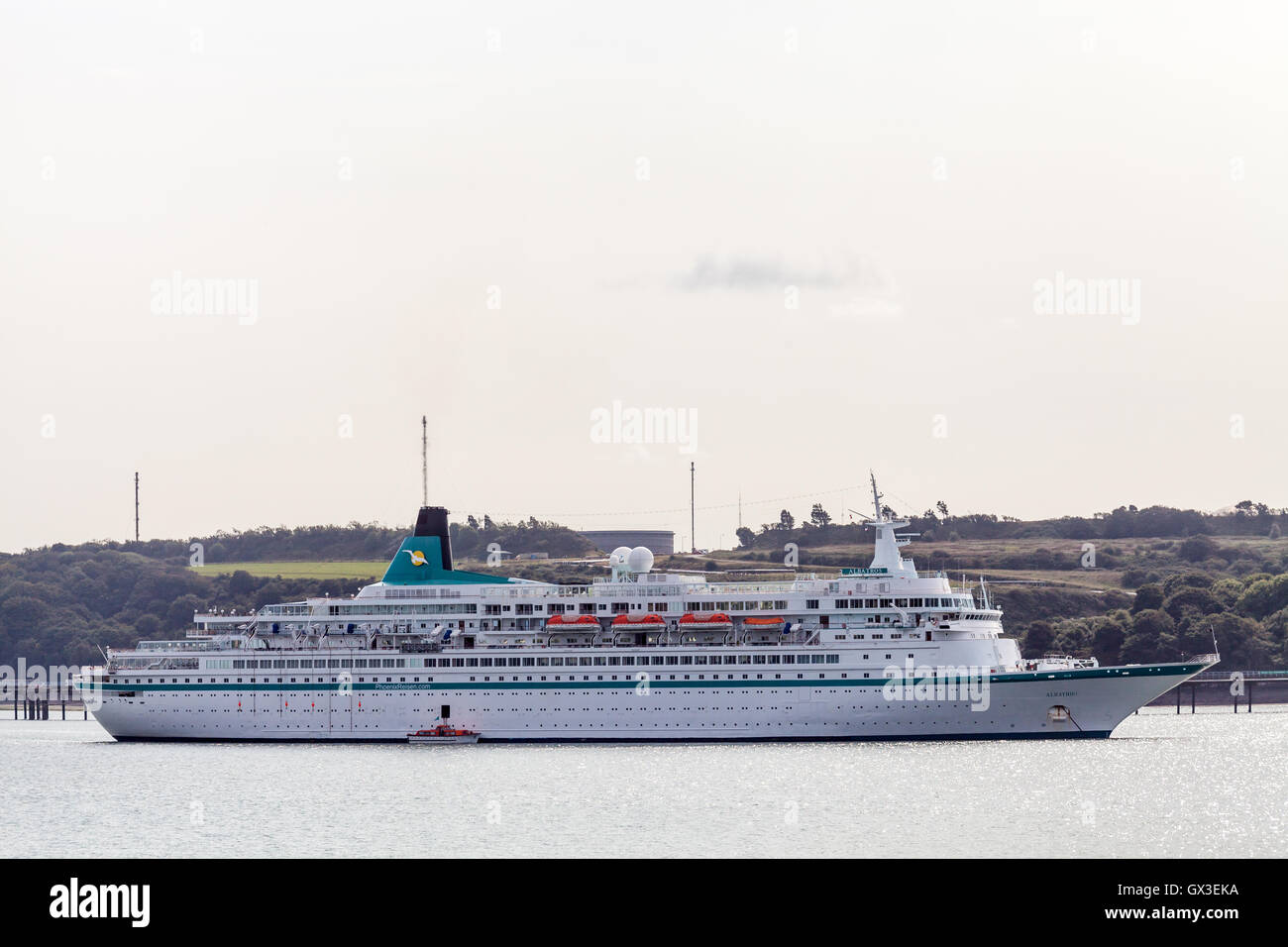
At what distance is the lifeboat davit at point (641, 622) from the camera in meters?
72.6

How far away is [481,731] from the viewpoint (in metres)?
72.6

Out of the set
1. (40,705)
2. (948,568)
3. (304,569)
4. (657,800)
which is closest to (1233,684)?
(948,568)

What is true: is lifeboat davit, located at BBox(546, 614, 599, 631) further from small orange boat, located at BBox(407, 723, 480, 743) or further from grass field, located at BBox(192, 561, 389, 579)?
grass field, located at BBox(192, 561, 389, 579)

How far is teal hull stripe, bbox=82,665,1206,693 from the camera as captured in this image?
6906cm

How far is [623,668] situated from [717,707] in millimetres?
4424

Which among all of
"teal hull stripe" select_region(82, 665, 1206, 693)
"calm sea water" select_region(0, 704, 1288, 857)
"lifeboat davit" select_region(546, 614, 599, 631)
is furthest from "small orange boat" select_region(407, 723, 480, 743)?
"lifeboat davit" select_region(546, 614, 599, 631)

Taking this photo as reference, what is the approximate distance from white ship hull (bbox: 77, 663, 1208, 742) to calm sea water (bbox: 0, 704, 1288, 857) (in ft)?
4.08

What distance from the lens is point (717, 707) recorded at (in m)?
70.0

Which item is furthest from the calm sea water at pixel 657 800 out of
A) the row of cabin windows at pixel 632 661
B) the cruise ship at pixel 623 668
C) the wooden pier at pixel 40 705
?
the wooden pier at pixel 40 705

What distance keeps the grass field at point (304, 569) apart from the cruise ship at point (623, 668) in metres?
78.7
